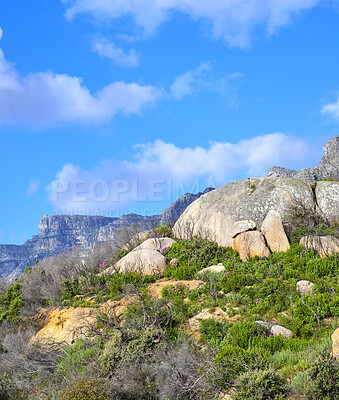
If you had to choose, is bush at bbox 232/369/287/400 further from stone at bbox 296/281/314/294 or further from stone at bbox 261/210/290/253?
stone at bbox 261/210/290/253

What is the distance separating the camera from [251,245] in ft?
62.3

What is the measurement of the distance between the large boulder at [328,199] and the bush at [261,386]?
13.9m

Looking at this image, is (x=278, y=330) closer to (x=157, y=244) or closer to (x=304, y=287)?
(x=304, y=287)

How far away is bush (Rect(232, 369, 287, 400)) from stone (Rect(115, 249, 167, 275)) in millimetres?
11068

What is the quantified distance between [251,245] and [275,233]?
1.46 m

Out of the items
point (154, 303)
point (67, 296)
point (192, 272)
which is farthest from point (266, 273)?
point (67, 296)

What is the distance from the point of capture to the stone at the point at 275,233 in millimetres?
18828

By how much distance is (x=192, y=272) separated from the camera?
1830 centimetres

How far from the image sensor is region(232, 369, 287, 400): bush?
845cm

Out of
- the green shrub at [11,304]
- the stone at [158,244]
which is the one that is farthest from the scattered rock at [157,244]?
the green shrub at [11,304]

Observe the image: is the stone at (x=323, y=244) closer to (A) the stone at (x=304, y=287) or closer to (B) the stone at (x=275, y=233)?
(B) the stone at (x=275, y=233)

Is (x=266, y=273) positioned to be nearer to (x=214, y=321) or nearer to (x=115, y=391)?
(x=214, y=321)

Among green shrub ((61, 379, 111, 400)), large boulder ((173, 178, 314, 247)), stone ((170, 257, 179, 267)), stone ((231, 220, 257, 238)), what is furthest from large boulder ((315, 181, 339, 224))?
green shrub ((61, 379, 111, 400))

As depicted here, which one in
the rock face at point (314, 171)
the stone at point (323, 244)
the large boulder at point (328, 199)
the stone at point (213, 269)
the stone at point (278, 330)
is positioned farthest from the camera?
the rock face at point (314, 171)
